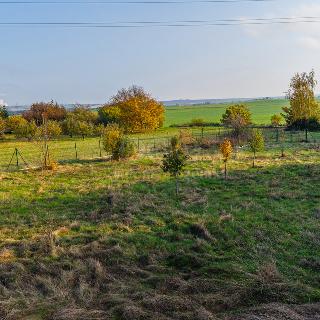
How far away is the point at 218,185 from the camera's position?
2075 cm

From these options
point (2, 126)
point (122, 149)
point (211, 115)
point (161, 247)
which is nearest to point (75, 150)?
point (122, 149)

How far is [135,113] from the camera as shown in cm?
6781

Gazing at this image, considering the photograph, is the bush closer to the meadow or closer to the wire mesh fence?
the wire mesh fence

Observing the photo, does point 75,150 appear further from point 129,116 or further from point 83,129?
point 129,116

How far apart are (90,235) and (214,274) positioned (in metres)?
4.94

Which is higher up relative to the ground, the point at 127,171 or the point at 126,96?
the point at 126,96

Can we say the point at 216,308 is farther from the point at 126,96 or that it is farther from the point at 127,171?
the point at 126,96

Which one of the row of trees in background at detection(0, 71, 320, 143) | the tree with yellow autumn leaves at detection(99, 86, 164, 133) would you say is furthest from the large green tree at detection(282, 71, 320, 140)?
the tree with yellow autumn leaves at detection(99, 86, 164, 133)

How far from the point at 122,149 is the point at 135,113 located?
127ft

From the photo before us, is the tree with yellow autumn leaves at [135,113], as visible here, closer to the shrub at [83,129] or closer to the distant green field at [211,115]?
the shrub at [83,129]

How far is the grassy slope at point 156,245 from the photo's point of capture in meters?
9.23

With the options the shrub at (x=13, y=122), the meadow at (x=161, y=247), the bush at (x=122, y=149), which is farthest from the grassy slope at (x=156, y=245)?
the shrub at (x=13, y=122)

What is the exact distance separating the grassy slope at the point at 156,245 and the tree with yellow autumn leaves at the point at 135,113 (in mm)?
45797

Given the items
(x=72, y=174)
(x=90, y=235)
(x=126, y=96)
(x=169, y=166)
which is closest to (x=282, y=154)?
(x=169, y=166)
